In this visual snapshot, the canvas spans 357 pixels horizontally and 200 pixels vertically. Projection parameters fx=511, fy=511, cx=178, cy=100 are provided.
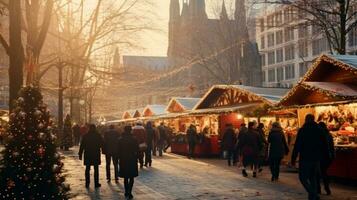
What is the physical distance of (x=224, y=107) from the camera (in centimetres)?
2569

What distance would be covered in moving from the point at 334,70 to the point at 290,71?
60698 millimetres

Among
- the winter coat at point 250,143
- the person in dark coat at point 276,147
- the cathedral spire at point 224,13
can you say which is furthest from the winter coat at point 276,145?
the cathedral spire at point 224,13

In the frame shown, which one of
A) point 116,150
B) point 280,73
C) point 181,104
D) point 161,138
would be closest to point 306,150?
point 116,150

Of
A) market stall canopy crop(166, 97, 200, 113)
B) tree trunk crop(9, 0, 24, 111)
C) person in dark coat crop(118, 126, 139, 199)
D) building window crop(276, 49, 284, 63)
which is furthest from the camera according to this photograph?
building window crop(276, 49, 284, 63)

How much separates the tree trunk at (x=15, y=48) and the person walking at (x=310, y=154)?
6670 millimetres

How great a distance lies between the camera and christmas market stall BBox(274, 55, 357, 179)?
1402cm

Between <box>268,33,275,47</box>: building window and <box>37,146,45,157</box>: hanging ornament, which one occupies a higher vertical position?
<box>268,33,275,47</box>: building window

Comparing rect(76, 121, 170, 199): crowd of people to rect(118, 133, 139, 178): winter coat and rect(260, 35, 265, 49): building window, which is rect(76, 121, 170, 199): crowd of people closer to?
rect(118, 133, 139, 178): winter coat

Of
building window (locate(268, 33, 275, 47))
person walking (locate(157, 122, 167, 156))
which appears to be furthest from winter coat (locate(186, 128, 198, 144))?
building window (locate(268, 33, 275, 47))

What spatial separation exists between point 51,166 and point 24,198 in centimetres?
64

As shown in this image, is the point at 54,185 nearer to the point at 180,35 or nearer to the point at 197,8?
the point at 180,35

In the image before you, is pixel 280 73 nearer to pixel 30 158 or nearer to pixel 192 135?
pixel 192 135

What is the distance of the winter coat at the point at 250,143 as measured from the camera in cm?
1527

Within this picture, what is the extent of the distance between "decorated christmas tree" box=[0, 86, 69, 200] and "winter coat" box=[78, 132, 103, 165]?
4971 mm
